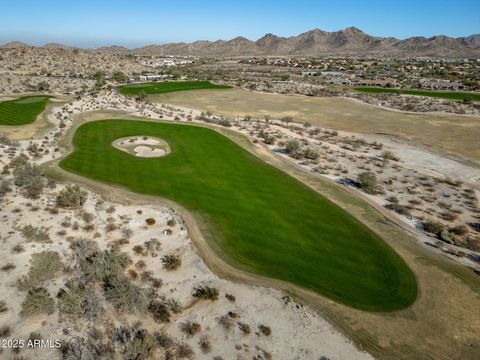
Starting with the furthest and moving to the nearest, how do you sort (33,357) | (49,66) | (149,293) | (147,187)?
(49,66)
(147,187)
(149,293)
(33,357)

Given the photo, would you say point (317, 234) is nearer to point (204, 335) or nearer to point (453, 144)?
point (204, 335)

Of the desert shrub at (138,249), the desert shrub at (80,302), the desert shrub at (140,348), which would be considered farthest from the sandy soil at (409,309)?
the desert shrub at (80,302)

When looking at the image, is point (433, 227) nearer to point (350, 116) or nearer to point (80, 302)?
point (80, 302)

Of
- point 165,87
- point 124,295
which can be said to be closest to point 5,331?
point 124,295

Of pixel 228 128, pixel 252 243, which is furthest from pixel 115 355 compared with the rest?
pixel 228 128

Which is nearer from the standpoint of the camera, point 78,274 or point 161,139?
point 78,274

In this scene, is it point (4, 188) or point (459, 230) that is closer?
point (459, 230)

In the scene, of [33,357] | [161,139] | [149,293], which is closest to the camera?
[33,357]
